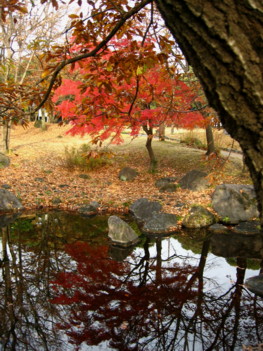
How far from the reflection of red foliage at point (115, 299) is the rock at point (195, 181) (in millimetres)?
3897

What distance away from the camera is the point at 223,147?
13.4 m

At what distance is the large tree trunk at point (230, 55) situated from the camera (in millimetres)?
751

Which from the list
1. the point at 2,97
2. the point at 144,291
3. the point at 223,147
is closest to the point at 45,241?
the point at 144,291

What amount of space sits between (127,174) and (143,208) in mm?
2453

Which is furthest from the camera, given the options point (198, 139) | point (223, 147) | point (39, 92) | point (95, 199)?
point (198, 139)

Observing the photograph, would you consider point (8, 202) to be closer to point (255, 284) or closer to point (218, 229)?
point (218, 229)

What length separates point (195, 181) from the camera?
369 inches

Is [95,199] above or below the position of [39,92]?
below

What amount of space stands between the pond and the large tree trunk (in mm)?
3583

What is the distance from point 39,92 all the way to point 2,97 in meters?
0.33

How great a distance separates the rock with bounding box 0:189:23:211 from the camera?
8.23 meters

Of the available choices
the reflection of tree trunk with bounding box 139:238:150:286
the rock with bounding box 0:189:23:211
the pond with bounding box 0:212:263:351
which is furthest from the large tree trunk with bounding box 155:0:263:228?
the rock with bounding box 0:189:23:211

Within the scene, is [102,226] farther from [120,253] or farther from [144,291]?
[144,291]

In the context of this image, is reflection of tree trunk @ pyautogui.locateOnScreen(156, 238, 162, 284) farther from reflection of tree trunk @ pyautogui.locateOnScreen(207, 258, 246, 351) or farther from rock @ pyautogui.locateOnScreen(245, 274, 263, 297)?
rock @ pyautogui.locateOnScreen(245, 274, 263, 297)
